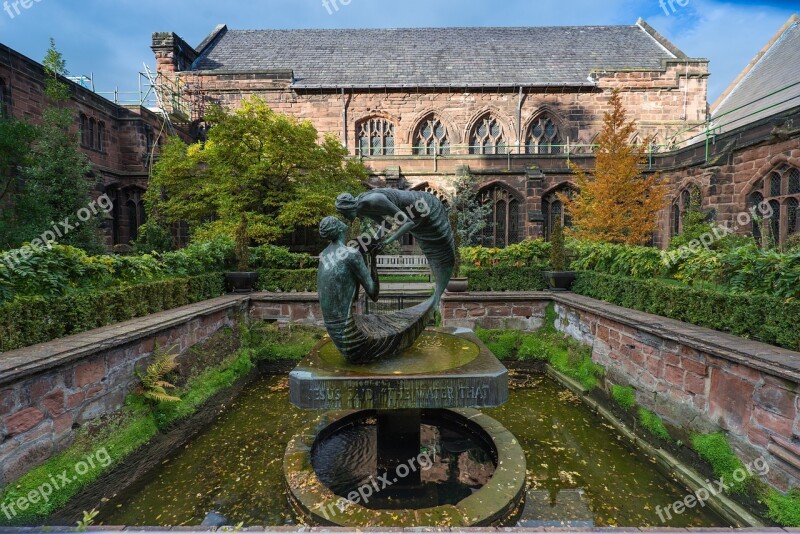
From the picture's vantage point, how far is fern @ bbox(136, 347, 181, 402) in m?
5.72

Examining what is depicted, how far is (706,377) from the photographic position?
4.83 m

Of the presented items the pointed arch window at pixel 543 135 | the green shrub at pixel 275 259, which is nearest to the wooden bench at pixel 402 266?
the green shrub at pixel 275 259

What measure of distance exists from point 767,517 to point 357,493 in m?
4.05

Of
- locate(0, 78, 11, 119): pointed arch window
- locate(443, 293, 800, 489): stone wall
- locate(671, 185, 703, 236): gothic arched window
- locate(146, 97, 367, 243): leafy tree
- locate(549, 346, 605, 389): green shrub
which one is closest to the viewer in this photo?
locate(443, 293, 800, 489): stone wall

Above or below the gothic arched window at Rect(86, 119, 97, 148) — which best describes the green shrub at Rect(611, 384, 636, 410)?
below

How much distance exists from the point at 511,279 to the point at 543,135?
52.6 feet

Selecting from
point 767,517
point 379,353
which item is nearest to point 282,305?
point 379,353

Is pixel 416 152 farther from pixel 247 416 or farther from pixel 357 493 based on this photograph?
pixel 357 493

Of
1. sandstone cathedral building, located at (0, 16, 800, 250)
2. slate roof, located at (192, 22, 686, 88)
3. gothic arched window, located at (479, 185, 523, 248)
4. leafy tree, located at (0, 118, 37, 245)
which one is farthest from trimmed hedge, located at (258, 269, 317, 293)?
slate roof, located at (192, 22, 686, 88)

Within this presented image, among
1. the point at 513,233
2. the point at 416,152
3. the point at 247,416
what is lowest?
the point at 247,416

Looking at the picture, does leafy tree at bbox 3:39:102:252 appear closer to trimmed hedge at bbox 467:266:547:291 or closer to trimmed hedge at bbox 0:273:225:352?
trimmed hedge at bbox 0:273:225:352

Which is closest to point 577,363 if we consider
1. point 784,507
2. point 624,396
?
point 624,396

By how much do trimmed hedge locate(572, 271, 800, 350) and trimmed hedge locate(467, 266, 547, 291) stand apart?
2525mm

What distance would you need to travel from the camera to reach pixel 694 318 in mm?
5773
